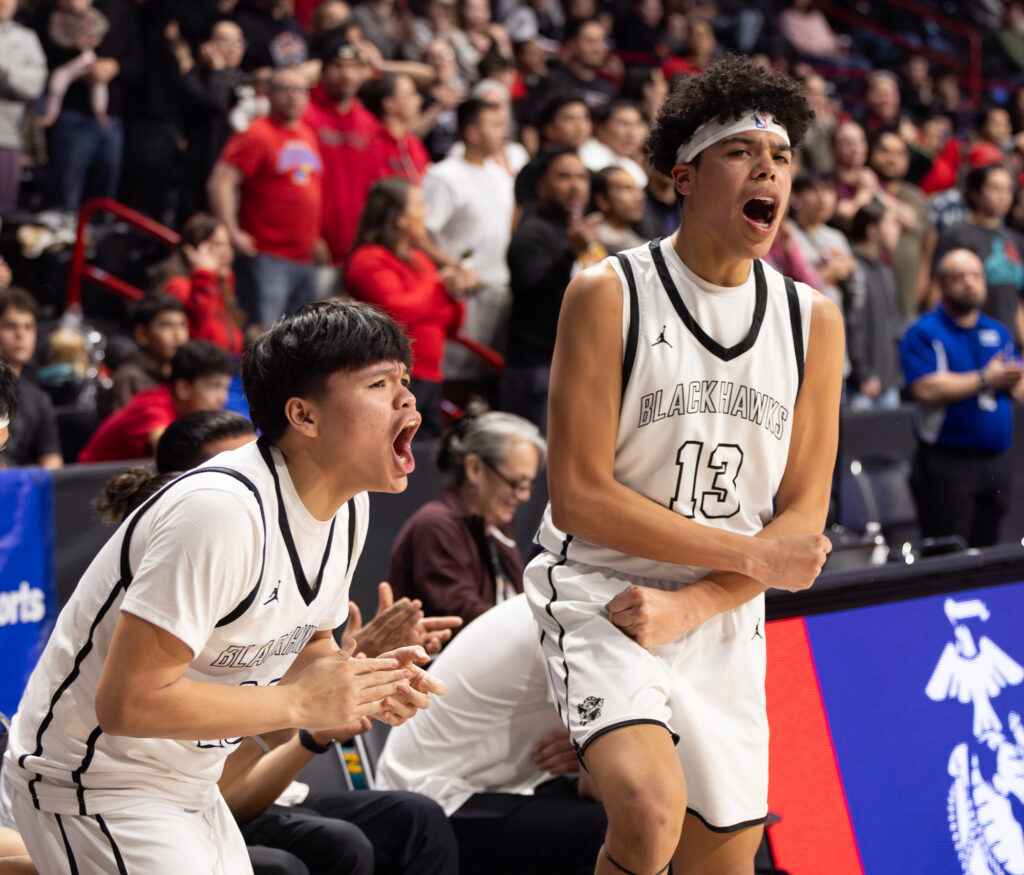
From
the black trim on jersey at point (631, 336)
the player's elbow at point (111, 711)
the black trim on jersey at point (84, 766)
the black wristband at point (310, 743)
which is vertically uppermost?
the black trim on jersey at point (631, 336)

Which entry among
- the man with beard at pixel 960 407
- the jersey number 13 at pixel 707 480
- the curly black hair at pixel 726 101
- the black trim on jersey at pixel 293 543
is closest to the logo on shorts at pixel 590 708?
the jersey number 13 at pixel 707 480

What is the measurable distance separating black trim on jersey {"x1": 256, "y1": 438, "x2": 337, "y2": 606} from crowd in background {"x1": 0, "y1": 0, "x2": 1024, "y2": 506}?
301cm

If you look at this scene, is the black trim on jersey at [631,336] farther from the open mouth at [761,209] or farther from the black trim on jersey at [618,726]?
the black trim on jersey at [618,726]

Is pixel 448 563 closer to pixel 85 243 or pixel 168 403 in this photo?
pixel 168 403

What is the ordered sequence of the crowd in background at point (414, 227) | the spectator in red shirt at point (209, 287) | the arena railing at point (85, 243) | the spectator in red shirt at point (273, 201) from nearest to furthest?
the crowd in background at point (414, 227), the spectator in red shirt at point (209, 287), the spectator in red shirt at point (273, 201), the arena railing at point (85, 243)

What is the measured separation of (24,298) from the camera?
6.31 meters

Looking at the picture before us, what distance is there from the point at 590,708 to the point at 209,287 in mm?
4772

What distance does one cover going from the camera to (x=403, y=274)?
22.9 ft

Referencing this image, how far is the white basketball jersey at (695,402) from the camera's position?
2.89 meters

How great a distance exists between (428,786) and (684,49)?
433 inches

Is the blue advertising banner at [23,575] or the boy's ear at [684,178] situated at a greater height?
the boy's ear at [684,178]

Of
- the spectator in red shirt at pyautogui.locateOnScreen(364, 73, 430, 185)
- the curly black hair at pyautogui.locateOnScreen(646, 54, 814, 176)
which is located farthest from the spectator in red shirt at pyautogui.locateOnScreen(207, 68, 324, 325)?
the curly black hair at pyautogui.locateOnScreen(646, 54, 814, 176)

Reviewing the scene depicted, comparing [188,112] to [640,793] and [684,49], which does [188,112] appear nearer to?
[684,49]

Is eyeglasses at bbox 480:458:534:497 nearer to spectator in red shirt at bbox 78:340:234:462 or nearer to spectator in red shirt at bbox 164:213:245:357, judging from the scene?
spectator in red shirt at bbox 78:340:234:462
